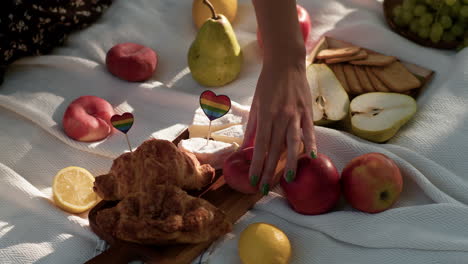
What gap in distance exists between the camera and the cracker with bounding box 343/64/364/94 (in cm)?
180

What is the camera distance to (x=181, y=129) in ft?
5.82

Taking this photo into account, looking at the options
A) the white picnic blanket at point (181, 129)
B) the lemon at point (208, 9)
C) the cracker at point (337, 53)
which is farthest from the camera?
the lemon at point (208, 9)

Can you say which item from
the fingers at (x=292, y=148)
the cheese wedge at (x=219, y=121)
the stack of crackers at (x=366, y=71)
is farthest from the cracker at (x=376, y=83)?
the fingers at (x=292, y=148)

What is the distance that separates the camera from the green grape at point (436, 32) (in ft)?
6.45

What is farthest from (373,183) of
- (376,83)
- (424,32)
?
(424,32)

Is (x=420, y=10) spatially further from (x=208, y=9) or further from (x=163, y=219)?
(x=163, y=219)

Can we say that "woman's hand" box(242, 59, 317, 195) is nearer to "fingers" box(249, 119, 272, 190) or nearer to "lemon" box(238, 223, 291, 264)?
"fingers" box(249, 119, 272, 190)

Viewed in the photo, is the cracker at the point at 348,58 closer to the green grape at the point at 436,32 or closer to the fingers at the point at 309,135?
the green grape at the point at 436,32

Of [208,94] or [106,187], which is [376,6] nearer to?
[208,94]

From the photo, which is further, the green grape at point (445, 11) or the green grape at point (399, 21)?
the green grape at point (399, 21)

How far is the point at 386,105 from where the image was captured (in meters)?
1.71

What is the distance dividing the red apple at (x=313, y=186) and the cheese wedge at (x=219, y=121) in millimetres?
333

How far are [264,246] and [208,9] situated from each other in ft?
3.43

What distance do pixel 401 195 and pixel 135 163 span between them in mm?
665
